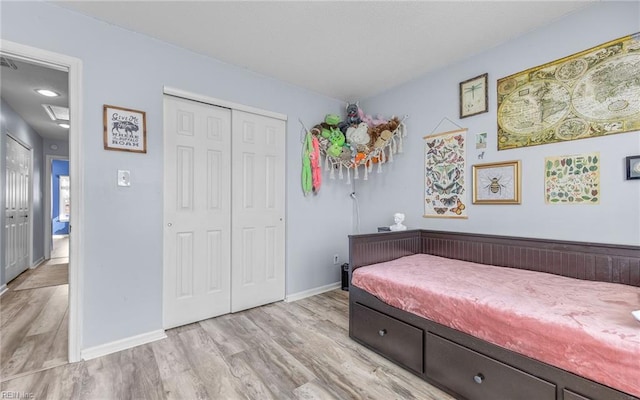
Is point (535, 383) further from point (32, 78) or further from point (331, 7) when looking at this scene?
point (32, 78)

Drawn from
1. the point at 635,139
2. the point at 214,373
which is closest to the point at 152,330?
the point at 214,373

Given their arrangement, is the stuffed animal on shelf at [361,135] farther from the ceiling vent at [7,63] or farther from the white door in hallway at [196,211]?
the ceiling vent at [7,63]

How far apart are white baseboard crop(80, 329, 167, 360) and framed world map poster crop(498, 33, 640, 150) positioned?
331cm

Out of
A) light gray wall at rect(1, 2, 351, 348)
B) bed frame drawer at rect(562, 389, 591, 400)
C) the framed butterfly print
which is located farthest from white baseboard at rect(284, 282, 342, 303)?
bed frame drawer at rect(562, 389, 591, 400)

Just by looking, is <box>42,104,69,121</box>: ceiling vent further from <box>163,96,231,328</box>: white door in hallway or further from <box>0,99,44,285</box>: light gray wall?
<box>163,96,231,328</box>: white door in hallway

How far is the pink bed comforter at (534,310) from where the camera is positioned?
3.59ft

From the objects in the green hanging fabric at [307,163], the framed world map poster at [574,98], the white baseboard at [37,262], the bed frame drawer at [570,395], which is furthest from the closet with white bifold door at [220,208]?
the white baseboard at [37,262]

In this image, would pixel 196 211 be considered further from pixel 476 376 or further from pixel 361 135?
pixel 476 376

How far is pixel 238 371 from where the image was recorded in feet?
6.00

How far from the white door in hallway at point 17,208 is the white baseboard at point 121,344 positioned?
9.37 feet

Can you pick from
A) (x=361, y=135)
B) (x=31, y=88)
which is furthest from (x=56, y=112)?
(x=361, y=135)

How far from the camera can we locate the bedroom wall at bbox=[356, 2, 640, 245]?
1.82m

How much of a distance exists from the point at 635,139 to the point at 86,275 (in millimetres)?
3822

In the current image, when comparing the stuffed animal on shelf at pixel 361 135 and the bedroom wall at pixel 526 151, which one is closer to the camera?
the bedroom wall at pixel 526 151
